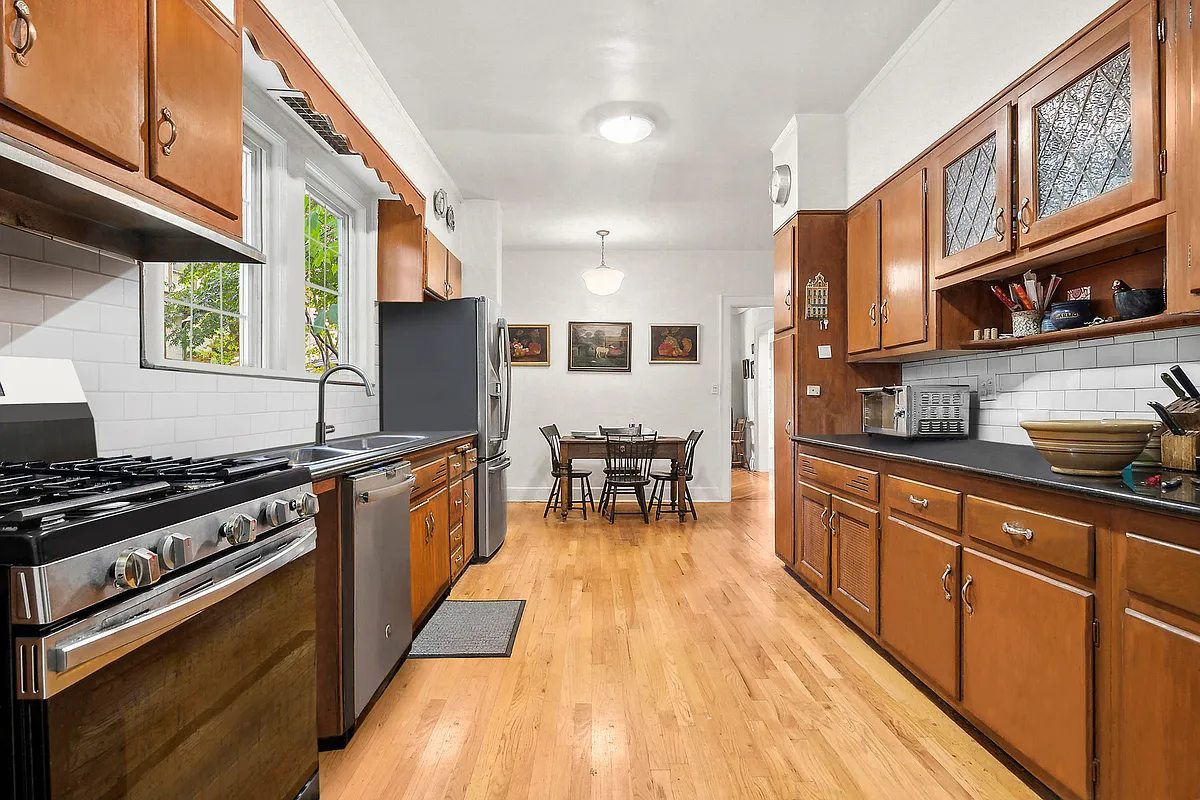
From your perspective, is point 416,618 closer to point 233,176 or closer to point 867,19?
point 233,176

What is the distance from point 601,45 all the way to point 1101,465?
8.80 feet

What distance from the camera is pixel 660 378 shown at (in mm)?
7141

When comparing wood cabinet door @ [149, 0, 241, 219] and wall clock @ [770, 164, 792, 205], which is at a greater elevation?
wall clock @ [770, 164, 792, 205]

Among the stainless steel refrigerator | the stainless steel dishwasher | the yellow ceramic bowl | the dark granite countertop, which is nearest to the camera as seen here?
the dark granite countertop

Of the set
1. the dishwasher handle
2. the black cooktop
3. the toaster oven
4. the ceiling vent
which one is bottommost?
the dishwasher handle

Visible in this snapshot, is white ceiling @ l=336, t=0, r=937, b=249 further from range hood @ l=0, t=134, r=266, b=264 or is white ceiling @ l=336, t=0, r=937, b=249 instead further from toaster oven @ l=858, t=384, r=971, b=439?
toaster oven @ l=858, t=384, r=971, b=439

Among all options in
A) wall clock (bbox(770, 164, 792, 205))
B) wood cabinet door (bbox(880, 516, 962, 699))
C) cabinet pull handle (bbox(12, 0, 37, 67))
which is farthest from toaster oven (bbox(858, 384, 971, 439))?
cabinet pull handle (bbox(12, 0, 37, 67))

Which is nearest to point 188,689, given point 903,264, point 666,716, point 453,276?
point 666,716

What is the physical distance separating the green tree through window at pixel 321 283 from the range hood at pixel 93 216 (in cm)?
147

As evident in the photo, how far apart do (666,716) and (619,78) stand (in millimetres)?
3024

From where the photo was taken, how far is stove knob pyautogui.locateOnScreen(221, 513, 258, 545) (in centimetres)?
124

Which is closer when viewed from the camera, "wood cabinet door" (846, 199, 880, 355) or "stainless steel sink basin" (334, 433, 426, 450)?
"stainless steel sink basin" (334, 433, 426, 450)

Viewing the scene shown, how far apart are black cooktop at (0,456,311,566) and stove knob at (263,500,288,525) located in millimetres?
→ 32

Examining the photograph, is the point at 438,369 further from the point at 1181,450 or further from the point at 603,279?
the point at 1181,450
